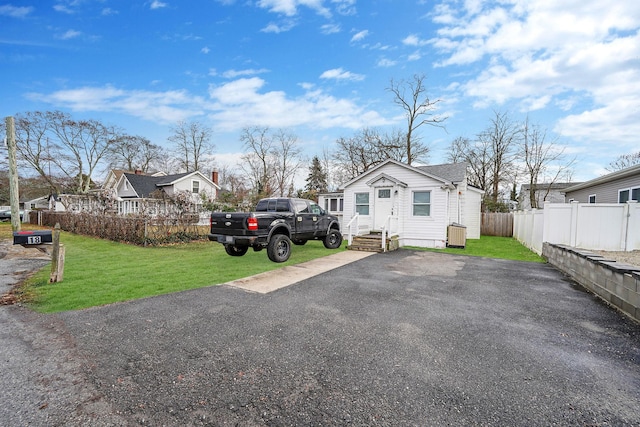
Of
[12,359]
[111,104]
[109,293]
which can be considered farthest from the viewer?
[111,104]

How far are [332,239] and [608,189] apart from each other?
14012 mm

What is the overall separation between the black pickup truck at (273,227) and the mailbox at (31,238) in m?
3.43

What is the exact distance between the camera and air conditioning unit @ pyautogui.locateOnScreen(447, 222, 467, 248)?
1208cm

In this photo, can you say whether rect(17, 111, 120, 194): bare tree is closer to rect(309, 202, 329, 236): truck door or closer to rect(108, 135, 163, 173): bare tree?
rect(108, 135, 163, 173): bare tree

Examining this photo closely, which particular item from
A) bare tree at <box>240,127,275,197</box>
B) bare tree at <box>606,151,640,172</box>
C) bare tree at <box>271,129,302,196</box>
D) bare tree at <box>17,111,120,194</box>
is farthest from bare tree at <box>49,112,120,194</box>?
bare tree at <box>606,151,640,172</box>

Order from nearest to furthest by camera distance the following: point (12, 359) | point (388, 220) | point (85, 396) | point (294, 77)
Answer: point (85, 396), point (12, 359), point (388, 220), point (294, 77)

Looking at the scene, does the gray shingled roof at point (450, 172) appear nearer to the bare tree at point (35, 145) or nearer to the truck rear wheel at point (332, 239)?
the truck rear wheel at point (332, 239)

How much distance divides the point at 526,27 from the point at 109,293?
1341cm

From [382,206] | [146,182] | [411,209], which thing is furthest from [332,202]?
[146,182]

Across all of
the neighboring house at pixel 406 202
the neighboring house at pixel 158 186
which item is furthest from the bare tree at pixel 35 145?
the neighboring house at pixel 406 202

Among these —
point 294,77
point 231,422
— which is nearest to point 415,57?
point 294,77

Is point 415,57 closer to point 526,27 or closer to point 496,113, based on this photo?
point 526,27

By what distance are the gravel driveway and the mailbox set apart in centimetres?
171

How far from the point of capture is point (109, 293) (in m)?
5.20
